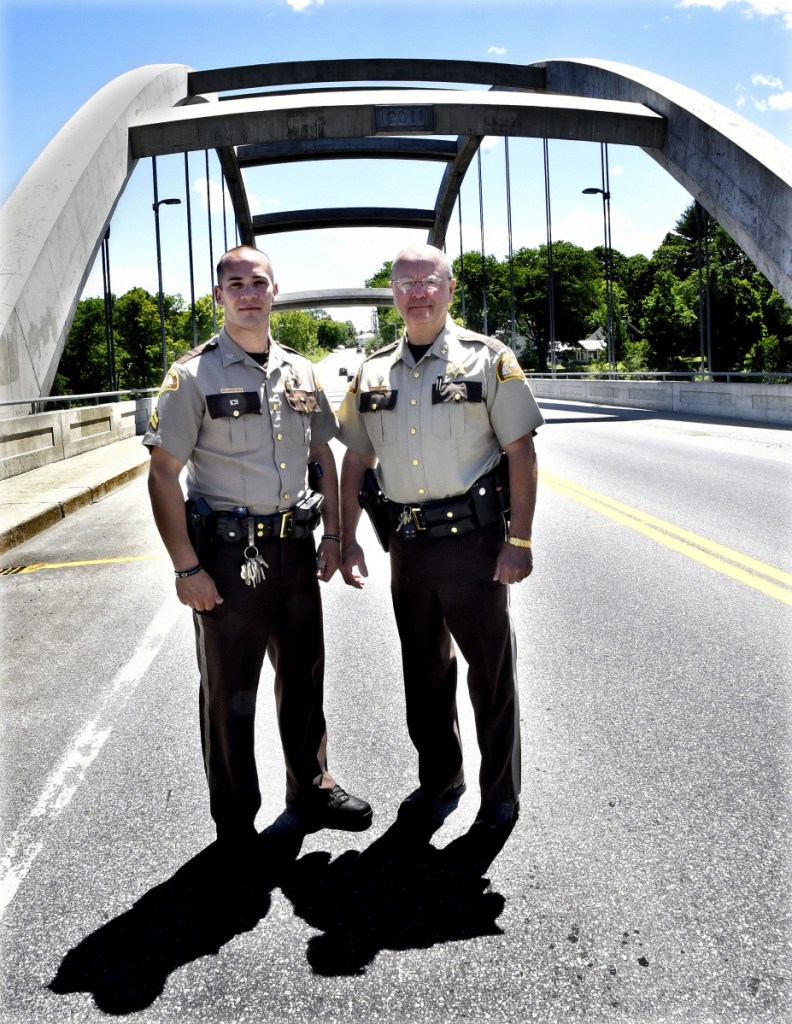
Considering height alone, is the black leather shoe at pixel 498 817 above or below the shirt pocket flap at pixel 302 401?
below

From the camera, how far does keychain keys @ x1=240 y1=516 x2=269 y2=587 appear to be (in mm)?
2949

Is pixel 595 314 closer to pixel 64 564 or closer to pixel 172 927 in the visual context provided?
pixel 64 564

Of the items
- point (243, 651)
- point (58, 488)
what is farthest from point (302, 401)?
point (58, 488)

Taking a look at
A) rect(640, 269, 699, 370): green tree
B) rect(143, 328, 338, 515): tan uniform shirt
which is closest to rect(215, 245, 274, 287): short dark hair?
rect(143, 328, 338, 515): tan uniform shirt

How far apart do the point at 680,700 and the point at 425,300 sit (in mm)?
2007

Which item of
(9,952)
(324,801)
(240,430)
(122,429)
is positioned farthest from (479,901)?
(122,429)

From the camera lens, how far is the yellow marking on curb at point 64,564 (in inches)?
283

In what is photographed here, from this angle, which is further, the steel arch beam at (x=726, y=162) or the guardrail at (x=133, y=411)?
the steel arch beam at (x=726, y=162)

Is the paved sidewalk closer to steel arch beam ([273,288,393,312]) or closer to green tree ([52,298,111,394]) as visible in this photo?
steel arch beam ([273,288,393,312])

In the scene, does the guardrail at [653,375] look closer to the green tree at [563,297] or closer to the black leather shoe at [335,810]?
the black leather shoe at [335,810]

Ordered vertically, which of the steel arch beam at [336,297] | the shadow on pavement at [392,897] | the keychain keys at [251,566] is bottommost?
the shadow on pavement at [392,897]

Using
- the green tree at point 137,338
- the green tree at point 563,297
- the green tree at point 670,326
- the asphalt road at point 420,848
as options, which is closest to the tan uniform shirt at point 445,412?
the asphalt road at point 420,848

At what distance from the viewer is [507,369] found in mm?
3074

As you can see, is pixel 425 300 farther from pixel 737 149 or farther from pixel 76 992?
pixel 737 149
